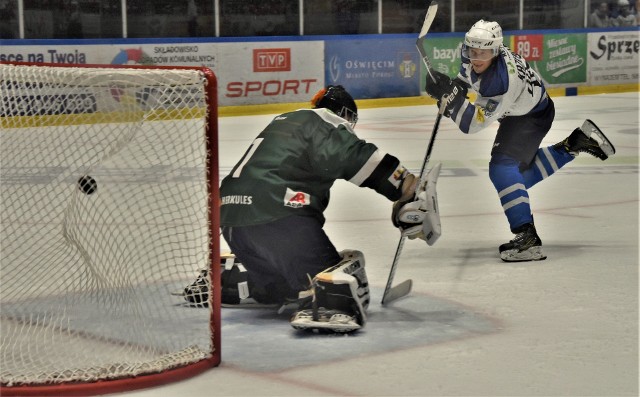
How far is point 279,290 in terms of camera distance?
3.71 m

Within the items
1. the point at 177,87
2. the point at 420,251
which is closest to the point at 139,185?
the point at 420,251

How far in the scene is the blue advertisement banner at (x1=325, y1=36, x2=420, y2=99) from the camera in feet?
42.1

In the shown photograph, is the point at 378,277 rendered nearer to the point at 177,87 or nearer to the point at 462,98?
the point at 462,98

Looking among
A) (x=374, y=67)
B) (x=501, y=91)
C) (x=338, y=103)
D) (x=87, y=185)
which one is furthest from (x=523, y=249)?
(x=374, y=67)

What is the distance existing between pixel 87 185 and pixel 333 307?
0.79 metres

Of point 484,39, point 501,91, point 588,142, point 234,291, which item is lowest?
point 234,291

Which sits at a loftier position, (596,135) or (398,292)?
(596,135)

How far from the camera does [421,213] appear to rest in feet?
11.9

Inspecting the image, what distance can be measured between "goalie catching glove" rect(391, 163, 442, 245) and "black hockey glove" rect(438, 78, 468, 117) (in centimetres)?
80

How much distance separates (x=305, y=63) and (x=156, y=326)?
9338 millimetres

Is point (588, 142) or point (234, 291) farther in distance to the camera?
point (588, 142)

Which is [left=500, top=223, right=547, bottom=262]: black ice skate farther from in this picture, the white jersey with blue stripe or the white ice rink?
the white jersey with blue stripe

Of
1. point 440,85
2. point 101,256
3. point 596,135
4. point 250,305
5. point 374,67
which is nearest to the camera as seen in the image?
point 250,305

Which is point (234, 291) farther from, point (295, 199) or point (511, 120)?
point (511, 120)
